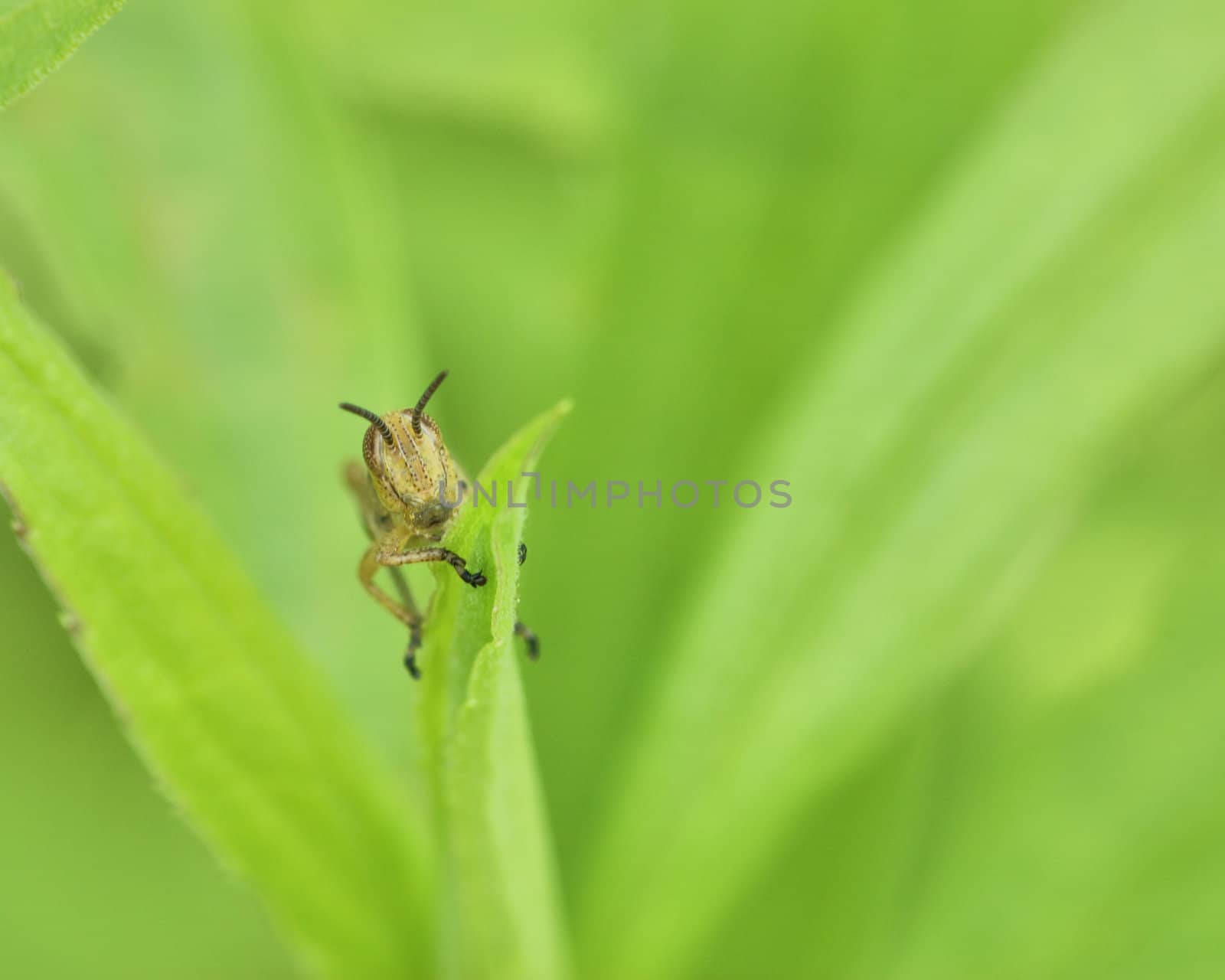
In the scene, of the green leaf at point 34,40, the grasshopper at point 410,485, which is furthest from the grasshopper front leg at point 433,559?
the green leaf at point 34,40

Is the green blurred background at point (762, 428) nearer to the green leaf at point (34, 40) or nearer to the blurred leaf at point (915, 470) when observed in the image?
the blurred leaf at point (915, 470)

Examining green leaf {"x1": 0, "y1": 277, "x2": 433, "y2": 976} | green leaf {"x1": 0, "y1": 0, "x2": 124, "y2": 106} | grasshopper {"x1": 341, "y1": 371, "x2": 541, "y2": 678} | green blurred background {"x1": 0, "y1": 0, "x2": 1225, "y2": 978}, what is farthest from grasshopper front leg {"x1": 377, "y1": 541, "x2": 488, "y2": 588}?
green leaf {"x1": 0, "y1": 0, "x2": 124, "y2": 106}

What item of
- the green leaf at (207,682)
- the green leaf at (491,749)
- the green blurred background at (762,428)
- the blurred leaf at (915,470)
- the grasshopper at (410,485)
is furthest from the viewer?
the green blurred background at (762,428)

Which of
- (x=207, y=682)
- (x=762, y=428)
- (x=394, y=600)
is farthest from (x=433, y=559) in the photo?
(x=762, y=428)

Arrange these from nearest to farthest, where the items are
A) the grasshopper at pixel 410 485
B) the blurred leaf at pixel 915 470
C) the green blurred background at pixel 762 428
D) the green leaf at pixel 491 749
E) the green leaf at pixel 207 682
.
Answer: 1. the green leaf at pixel 491 749
2. the green leaf at pixel 207 682
3. the grasshopper at pixel 410 485
4. the blurred leaf at pixel 915 470
5. the green blurred background at pixel 762 428

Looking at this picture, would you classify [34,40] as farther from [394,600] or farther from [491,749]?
[394,600]

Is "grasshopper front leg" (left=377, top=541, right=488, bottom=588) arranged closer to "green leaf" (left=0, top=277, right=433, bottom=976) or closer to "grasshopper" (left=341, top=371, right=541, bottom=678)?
"grasshopper" (left=341, top=371, right=541, bottom=678)

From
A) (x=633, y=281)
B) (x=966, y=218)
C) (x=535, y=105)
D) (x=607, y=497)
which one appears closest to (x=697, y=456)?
(x=607, y=497)
